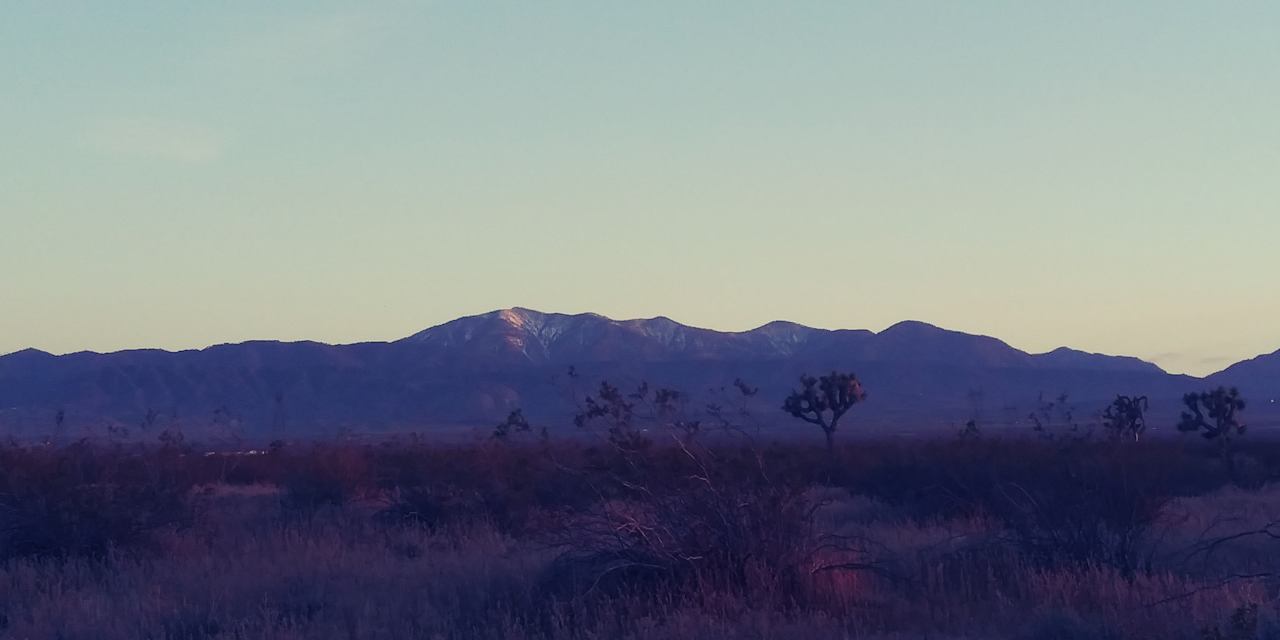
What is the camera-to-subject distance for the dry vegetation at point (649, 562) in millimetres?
10391

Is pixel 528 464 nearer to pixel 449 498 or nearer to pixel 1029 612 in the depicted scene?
pixel 449 498

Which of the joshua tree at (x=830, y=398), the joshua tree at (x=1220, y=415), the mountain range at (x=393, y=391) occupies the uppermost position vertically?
the mountain range at (x=393, y=391)

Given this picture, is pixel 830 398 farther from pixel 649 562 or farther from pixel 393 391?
pixel 393 391

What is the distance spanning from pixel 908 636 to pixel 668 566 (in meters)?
2.36

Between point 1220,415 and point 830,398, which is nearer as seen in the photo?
point 1220,415

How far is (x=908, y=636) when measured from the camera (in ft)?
32.5

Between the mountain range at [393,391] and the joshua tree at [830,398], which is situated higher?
the mountain range at [393,391]

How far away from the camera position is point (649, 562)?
11617 millimetres

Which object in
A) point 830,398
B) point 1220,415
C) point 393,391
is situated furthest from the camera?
point 393,391

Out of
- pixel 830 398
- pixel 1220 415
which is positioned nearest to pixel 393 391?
pixel 830 398

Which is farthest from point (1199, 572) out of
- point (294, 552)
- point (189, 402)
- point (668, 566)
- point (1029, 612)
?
point (189, 402)

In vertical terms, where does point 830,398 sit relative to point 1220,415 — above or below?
above

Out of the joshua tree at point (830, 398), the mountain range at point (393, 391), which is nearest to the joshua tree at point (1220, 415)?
the joshua tree at point (830, 398)

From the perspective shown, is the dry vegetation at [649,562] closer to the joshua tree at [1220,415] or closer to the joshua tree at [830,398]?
the joshua tree at [1220,415]
